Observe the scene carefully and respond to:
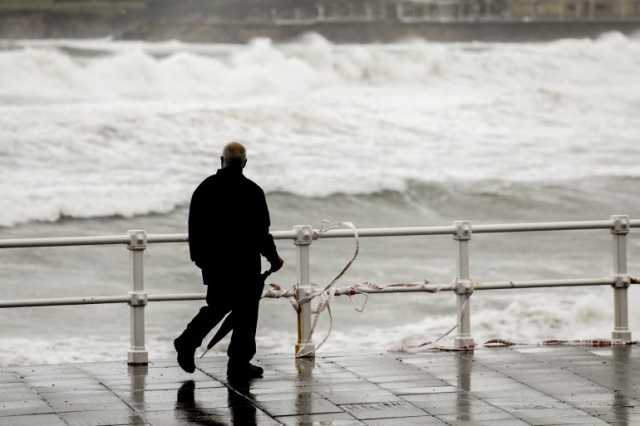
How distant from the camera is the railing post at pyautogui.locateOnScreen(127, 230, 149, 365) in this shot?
801 cm

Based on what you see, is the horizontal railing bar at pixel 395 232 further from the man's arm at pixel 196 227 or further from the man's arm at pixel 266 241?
the man's arm at pixel 196 227

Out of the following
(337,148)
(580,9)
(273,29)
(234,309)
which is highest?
(580,9)

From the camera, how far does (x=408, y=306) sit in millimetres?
21344

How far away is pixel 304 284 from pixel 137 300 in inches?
41.0

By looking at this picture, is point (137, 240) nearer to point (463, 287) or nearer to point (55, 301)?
point (55, 301)

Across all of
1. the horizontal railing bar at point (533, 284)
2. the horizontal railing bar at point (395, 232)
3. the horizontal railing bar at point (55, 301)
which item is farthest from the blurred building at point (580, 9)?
the horizontal railing bar at point (55, 301)

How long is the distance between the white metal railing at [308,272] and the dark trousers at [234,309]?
56 centimetres

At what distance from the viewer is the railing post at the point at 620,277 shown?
8695 millimetres

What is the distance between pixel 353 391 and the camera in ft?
23.5

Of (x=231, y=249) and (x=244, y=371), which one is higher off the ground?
(x=231, y=249)

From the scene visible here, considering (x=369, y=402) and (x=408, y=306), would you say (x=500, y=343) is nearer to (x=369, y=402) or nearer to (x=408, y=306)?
(x=369, y=402)

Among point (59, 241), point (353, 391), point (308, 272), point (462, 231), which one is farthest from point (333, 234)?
point (59, 241)

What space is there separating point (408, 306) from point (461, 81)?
20.4 metres

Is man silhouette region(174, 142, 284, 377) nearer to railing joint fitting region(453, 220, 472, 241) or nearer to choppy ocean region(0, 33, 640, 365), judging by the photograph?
railing joint fitting region(453, 220, 472, 241)
